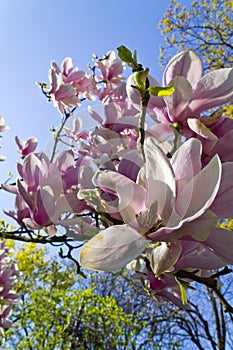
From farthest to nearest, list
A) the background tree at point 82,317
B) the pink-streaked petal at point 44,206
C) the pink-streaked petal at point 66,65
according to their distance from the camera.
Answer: the background tree at point 82,317
the pink-streaked petal at point 66,65
the pink-streaked petal at point 44,206

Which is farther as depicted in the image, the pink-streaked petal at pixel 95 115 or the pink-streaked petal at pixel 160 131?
the pink-streaked petal at pixel 95 115

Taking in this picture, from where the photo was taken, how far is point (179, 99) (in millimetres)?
448

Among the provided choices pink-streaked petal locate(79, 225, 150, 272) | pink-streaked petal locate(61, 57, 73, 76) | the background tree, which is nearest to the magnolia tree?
pink-streaked petal locate(79, 225, 150, 272)

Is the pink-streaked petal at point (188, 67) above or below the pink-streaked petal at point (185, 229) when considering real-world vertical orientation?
above

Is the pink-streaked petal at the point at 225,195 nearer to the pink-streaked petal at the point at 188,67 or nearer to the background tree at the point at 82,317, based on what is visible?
the pink-streaked petal at the point at 188,67

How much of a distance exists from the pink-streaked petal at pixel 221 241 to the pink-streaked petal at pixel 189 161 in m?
0.05

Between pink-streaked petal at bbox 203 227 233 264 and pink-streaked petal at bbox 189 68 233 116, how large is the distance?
0.16 m

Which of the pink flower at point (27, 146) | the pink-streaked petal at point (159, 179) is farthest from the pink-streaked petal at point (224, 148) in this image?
the pink flower at point (27, 146)

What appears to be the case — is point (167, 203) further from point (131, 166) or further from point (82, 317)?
point (82, 317)

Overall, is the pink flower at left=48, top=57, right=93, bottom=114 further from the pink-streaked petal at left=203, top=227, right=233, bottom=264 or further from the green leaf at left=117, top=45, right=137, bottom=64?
the pink-streaked petal at left=203, top=227, right=233, bottom=264

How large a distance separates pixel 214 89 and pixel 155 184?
0.16m

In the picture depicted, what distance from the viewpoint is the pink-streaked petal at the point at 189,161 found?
1.11 ft

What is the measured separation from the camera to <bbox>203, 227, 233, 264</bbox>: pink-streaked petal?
355 mm

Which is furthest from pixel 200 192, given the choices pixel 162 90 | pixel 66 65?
pixel 66 65
